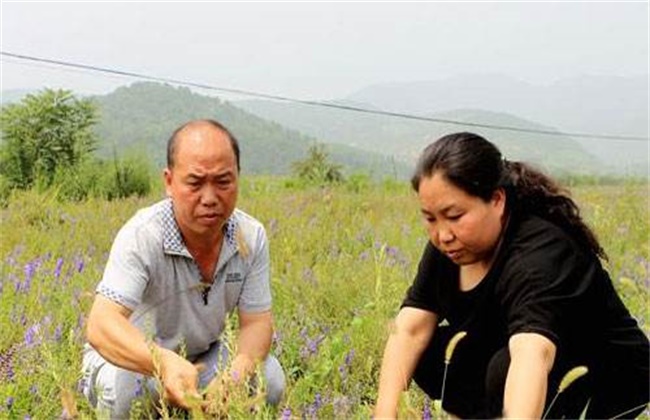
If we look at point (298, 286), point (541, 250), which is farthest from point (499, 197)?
point (298, 286)

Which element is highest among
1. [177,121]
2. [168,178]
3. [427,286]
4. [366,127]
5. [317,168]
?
[168,178]

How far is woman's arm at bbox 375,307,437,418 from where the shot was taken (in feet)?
7.72

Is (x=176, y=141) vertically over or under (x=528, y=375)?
over

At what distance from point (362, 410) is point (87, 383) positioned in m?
0.82

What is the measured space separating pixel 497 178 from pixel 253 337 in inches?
35.3

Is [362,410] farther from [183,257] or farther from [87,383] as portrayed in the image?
[87,383]

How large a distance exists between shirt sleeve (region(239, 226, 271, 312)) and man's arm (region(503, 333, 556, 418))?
94cm

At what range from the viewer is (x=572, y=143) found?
417 feet

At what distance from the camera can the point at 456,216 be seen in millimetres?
2062

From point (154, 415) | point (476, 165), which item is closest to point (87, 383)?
point (154, 415)

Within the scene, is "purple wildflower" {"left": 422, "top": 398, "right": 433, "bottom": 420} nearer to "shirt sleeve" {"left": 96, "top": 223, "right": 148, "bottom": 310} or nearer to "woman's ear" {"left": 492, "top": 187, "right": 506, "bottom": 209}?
"woman's ear" {"left": 492, "top": 187, "right": 506, "bottom": 209}

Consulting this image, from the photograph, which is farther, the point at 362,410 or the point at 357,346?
the point at 357,346

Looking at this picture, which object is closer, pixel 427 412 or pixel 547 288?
pixel 547 288

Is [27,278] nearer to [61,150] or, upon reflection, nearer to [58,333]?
[58,333]
